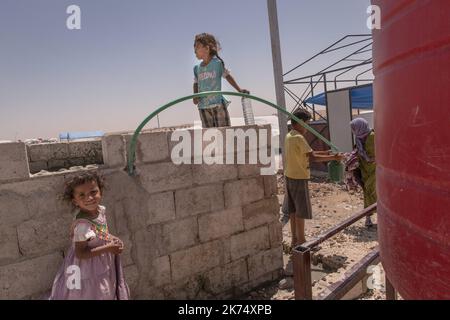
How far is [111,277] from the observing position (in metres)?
2.20

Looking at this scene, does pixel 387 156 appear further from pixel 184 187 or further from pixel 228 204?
pixel 228 204

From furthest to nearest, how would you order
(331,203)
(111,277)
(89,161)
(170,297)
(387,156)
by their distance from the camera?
1. (331,203)
2. (170,297)
3. (89,161)
4. (111,277)
5. (387,156)

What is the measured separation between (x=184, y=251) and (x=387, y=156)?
2517 mm

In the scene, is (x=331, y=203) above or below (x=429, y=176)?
below

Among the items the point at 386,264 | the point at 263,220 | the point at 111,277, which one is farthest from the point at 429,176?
the point at 263,220

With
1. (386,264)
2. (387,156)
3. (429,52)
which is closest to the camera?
(429,52)

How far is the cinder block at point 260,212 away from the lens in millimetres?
3504

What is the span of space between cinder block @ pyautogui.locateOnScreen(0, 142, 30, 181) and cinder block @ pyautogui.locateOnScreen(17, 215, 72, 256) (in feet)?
1.09

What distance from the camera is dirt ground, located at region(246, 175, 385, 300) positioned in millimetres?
A: 3344

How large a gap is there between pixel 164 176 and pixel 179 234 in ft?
1.81

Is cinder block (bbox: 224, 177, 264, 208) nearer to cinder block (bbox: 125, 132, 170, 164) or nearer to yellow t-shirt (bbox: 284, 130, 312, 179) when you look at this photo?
yellow t-shirt (bbox: 284, 130, 312, 179)

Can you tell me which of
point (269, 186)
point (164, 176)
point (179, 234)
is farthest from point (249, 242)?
point (164, 176)

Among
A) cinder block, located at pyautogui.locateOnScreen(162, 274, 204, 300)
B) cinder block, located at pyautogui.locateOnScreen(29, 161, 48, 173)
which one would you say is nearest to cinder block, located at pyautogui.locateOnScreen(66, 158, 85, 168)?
cinder block, located at pyautogui.locateOnScreen(29, 161, 48, 173)
